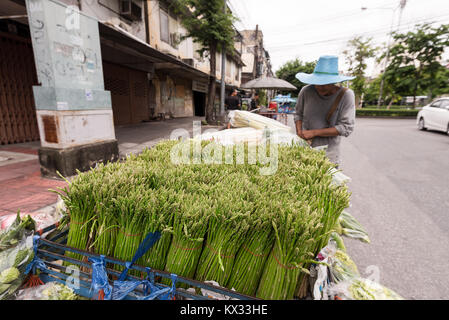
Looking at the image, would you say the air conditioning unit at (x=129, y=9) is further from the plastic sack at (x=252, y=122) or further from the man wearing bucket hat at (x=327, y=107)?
the man wearing bucket hat at (x=327, y=107)

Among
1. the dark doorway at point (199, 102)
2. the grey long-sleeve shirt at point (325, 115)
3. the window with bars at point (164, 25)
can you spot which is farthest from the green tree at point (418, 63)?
the grey long-sleeve shirt at point (325, 115)

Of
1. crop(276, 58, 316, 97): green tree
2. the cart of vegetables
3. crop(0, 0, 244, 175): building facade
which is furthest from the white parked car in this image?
Answer: crop(276, 58, 316, 97): green tree

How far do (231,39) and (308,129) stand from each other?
33.5 feet

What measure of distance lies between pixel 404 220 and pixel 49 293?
3.97 meters

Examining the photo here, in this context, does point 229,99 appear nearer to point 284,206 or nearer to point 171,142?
point 171,142

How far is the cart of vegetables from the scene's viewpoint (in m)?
0.93

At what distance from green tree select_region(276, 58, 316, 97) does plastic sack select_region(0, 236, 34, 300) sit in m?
48.4

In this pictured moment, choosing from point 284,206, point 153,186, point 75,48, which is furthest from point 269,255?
point 75,48

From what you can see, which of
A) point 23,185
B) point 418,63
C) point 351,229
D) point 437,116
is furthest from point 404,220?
point 418,63

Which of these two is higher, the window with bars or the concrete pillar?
the window with bars

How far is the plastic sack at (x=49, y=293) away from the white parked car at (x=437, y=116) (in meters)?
14.9

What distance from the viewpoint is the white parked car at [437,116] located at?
10.7 metres

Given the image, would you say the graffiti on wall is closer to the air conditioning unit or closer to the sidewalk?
the sidewalk

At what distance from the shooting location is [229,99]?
38.6 ft
